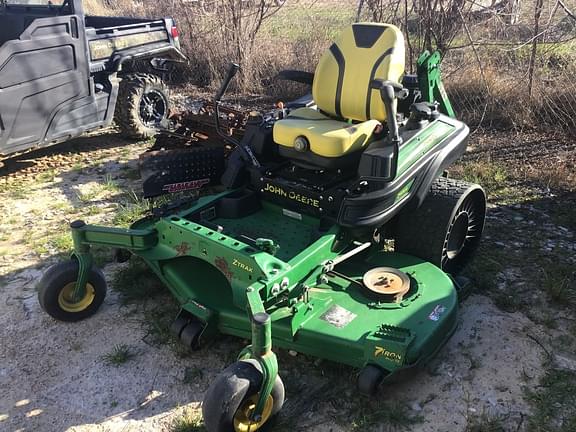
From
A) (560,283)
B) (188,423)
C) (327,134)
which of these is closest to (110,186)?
(327,134)

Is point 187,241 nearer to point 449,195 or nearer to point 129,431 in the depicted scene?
point 129,431

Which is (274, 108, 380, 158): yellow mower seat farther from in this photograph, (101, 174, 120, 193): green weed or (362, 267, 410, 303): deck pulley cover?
(101, 174, 120, 193): green weed

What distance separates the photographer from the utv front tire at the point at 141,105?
6.29 m

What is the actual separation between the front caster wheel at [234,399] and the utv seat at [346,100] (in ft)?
4.94

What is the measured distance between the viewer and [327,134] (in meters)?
3.46

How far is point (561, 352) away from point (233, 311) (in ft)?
5.96

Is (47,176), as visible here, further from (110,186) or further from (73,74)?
(73,74)

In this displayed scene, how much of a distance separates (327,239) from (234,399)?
1.12 m

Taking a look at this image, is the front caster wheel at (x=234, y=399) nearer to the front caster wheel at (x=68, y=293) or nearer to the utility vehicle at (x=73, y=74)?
the front caster wheel at (x=68, y=293)

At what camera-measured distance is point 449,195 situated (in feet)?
11.7

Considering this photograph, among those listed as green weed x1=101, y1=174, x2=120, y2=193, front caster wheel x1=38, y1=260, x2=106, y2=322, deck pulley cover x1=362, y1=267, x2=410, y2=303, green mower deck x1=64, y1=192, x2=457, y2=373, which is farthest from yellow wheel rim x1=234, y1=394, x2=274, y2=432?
green weed x1=101, y1=174, x2=120, y2=193

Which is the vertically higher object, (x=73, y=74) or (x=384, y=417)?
(x=73, y=74)

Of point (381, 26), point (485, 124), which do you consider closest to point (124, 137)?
point (381, 26)

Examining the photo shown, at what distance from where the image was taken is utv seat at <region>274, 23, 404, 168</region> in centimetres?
350
